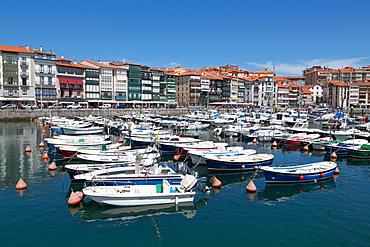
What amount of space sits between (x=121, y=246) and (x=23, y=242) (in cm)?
547

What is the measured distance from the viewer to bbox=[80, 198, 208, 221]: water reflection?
69.8ft

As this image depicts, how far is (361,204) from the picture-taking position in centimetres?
2438

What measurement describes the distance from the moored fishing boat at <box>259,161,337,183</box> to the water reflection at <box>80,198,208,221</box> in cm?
842

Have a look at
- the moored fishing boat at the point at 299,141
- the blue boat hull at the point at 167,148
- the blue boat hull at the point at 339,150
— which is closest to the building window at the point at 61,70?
the blue boat hull at the point at 167,148

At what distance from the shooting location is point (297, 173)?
29.1 m

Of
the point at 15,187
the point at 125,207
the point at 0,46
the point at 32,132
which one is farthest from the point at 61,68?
the point at 125,207

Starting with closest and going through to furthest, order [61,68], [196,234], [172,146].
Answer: [196,234], [172,146], [61,68]

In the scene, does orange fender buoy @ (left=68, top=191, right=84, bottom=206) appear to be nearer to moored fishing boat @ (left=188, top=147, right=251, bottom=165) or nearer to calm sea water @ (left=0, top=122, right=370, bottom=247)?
calm sea water @ (left=0, top=122, right=370, bottom=247)

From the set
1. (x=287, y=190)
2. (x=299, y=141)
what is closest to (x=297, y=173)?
(x=287, y=190)

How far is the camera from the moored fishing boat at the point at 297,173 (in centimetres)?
2860

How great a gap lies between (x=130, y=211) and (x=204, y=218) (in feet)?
16.7

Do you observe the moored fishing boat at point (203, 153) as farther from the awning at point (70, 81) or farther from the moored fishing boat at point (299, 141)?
the awning at point (70, 81)

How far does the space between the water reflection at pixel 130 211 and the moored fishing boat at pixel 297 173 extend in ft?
27.6

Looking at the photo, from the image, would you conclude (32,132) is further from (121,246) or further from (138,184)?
(121,246)
